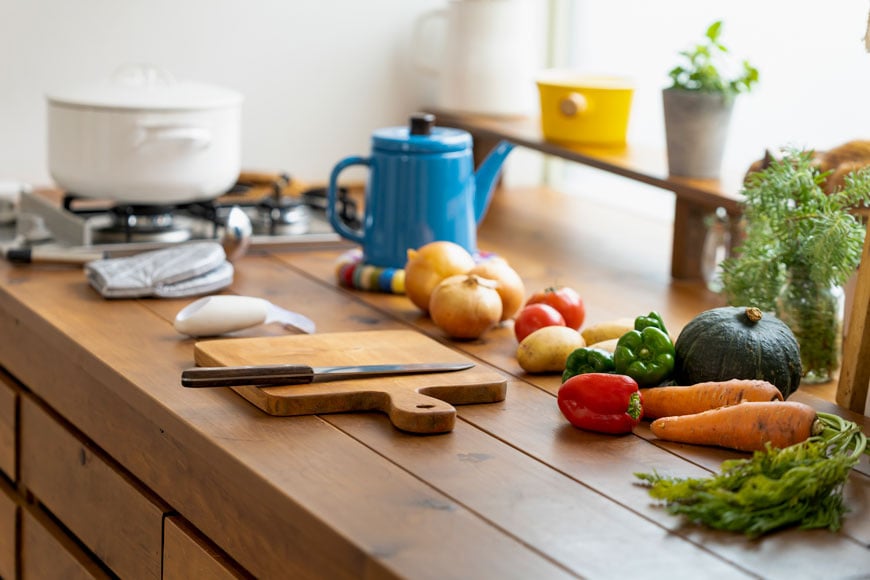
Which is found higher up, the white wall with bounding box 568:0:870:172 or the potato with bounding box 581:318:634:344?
the white wall with bounding box 568:0:870:172

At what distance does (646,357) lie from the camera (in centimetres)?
124

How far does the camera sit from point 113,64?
229cm

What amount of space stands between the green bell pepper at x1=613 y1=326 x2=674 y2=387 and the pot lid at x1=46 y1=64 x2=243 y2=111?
0.83m

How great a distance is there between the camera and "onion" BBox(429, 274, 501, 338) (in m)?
1.45

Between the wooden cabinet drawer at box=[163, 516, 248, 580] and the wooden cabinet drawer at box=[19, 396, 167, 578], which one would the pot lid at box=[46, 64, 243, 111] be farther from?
the wooden cabinet drawer at box=[163, 516, 248, 580]

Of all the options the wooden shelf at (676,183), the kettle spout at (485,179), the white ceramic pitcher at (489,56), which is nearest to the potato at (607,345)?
the wooden shelf at (676,183)

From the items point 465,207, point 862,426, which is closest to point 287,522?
point 862,426

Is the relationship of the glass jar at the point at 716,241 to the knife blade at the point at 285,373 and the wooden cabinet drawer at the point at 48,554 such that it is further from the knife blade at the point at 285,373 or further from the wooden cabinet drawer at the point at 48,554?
the wooden cabinet drawer at the point at 48,554

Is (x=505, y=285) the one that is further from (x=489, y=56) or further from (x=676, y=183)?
(x=489, y=56)

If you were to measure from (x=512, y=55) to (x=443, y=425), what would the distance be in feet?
4.52

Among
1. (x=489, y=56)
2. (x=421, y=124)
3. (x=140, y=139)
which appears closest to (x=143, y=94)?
(x=140, y=139)

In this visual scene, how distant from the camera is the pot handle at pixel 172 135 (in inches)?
70.0

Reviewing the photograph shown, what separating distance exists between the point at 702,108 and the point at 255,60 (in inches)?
38.0

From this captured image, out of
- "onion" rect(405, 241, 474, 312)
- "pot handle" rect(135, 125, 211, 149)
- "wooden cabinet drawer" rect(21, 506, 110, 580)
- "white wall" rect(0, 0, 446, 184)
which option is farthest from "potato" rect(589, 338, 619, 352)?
"white wall" rect(0, 0, 446, 184)
